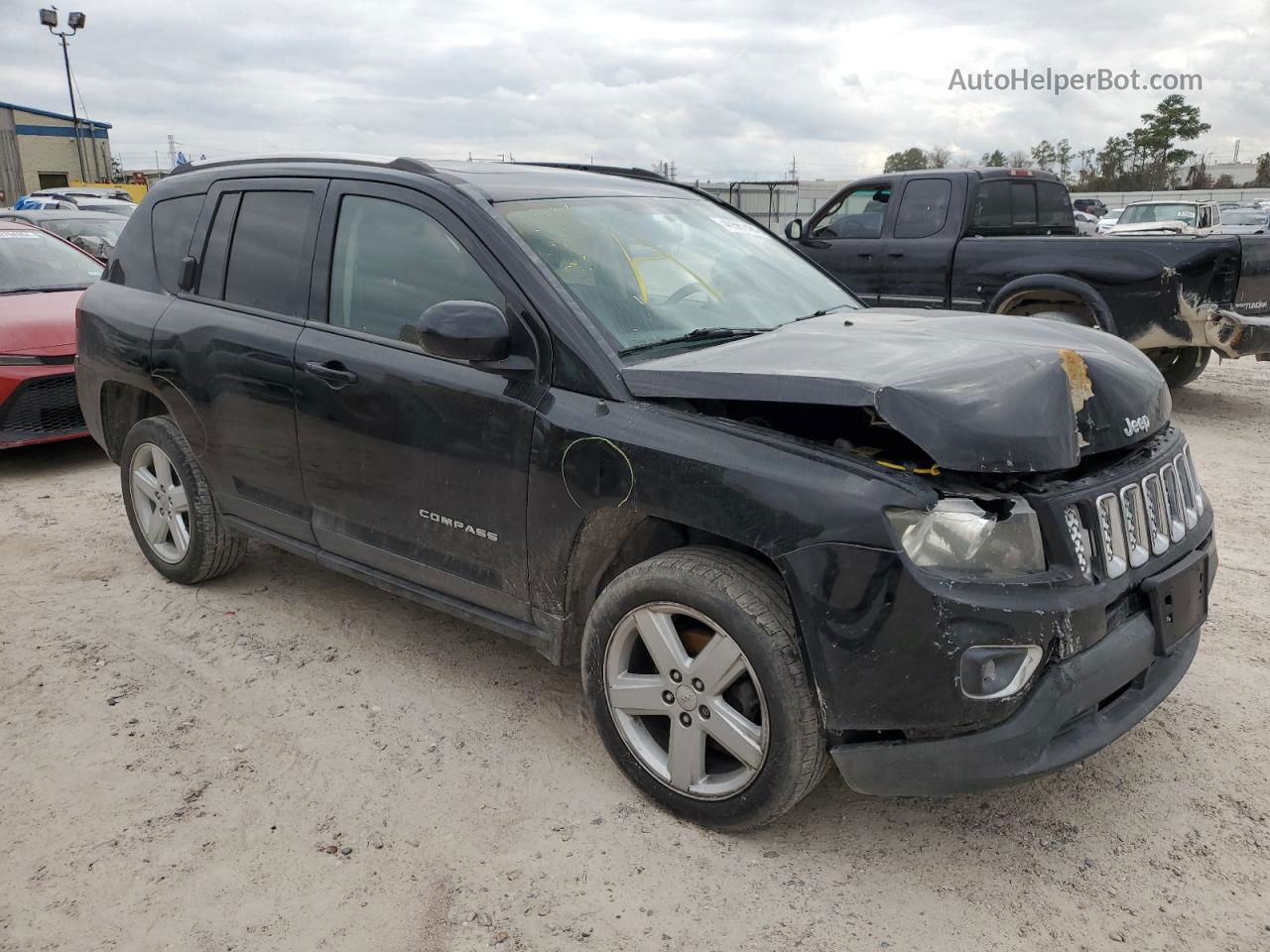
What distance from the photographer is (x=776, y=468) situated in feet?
8.29

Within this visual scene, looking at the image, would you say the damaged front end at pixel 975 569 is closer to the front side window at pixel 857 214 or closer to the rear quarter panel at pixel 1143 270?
the rear quarter panel at pixel 1143 270

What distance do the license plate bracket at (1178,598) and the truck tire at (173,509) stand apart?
11.7 feet

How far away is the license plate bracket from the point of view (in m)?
2.64

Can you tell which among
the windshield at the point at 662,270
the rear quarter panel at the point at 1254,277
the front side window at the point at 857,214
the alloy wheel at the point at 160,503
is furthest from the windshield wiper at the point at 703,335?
the front side window at the point at 857,214

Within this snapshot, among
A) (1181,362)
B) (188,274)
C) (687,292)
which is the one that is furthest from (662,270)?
(1181,362)

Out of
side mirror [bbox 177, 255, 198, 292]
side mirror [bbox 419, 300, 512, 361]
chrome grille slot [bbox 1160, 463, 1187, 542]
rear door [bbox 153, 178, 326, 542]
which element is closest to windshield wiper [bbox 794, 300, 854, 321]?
side mirror [bbox 419, 300, 512, 361]

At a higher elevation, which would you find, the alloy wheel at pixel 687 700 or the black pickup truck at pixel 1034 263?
the black pickup truck at pixel 1034 263

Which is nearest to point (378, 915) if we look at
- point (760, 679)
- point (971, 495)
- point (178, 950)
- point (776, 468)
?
point (178, 950)

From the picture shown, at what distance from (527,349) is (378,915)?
163 centimetres

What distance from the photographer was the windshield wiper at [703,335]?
3.04 metres

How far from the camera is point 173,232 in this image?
14.3 ft

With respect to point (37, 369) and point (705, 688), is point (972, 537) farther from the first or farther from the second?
point (37, 369)

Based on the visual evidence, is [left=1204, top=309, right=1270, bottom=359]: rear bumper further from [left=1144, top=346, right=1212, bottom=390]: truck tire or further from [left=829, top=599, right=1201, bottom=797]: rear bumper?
[left=829, top=599, right=1201, bottom=797]: rear bumper

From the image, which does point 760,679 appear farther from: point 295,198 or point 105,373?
point 105,373
